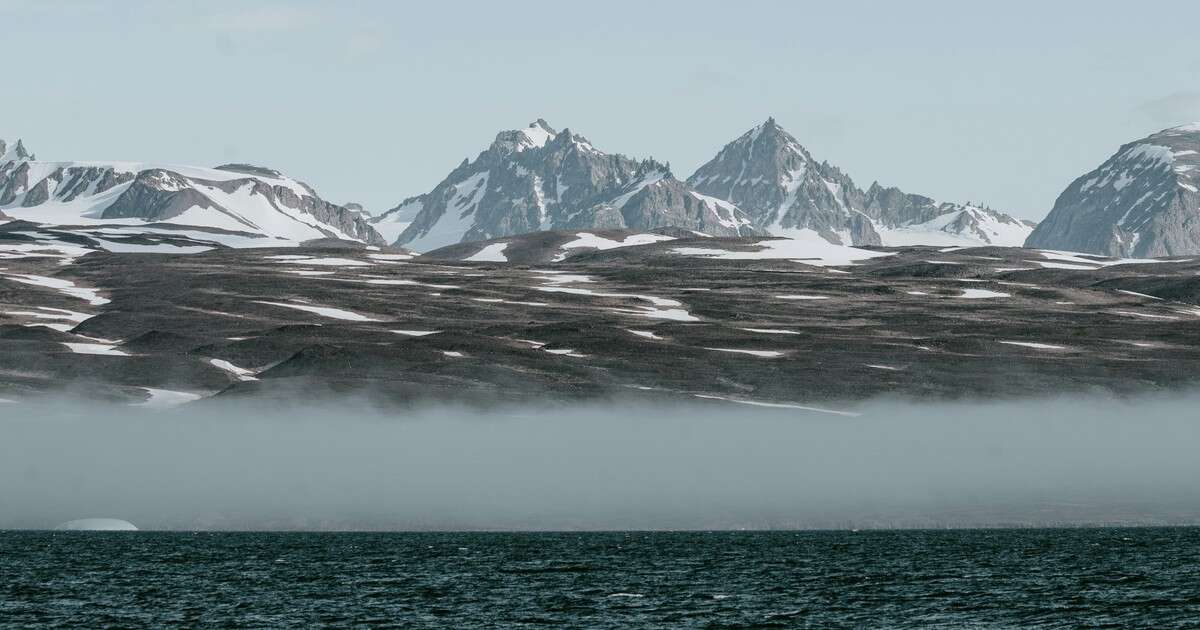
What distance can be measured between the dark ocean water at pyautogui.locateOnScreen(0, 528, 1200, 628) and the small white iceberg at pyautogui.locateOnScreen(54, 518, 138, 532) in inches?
370

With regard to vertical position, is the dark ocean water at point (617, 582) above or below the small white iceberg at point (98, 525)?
above

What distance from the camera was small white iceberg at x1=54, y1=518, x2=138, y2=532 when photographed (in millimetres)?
171375

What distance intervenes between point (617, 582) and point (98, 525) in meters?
81.0

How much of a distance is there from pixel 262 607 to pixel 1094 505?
9410cm

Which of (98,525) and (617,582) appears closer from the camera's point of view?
(617,582)

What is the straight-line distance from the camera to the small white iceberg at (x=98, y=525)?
17138cm

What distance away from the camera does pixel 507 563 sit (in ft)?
409

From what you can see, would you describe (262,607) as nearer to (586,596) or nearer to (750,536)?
(586,596)

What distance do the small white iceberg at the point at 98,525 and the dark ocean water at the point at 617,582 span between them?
370 inches

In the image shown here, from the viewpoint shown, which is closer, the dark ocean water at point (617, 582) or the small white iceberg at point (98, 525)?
the dark ocean water at point (617, 582)

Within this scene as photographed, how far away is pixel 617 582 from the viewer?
10712 centimetres

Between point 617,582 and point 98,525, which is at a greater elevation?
point 617,582

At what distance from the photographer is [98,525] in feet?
565

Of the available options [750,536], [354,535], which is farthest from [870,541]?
[354,535]
